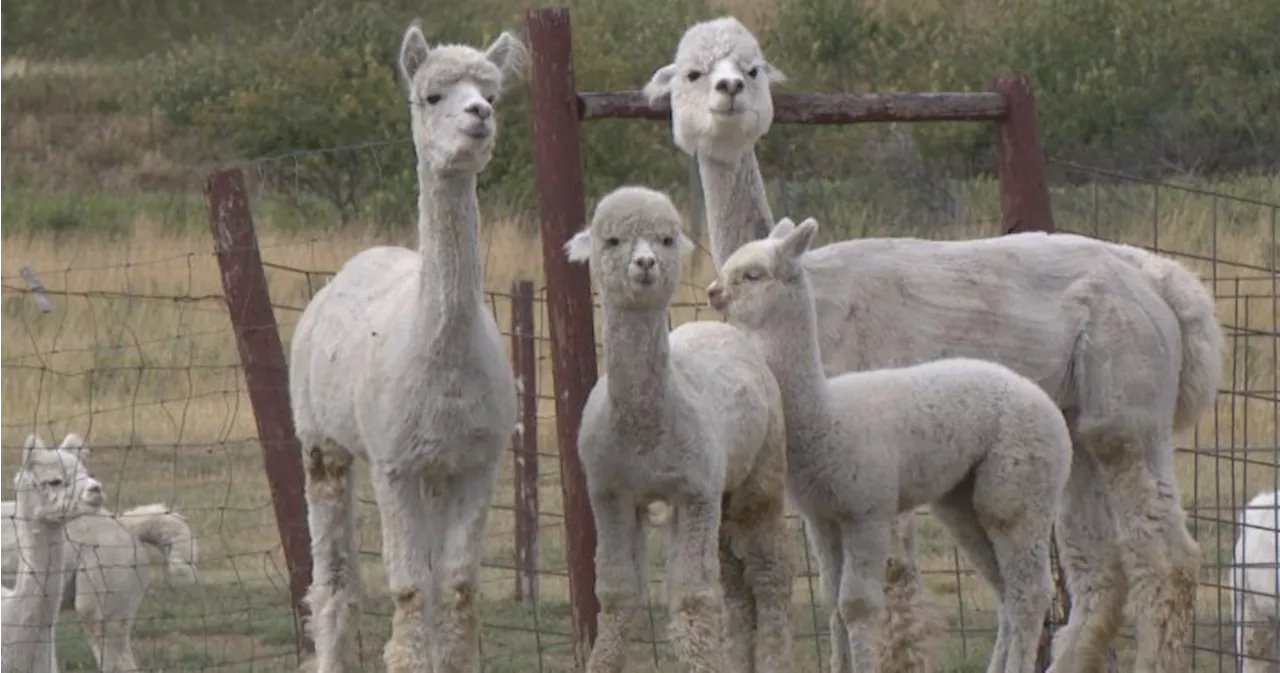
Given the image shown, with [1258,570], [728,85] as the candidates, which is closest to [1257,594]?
[1258,570]

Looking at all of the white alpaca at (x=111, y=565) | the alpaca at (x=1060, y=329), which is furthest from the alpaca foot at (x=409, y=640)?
the white alpaca at (x=111, y=565)

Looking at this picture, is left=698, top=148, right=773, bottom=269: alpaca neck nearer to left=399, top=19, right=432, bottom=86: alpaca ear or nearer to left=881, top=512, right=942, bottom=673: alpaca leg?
left=881, top=512, right=942, bottom=673: alpaca leg

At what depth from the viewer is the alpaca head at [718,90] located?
8930 millimetres

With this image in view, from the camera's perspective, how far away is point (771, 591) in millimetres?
8070

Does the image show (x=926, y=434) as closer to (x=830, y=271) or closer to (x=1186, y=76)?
(x=830, y=271)

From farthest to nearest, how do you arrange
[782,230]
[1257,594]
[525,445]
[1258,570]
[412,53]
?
[525,445]
[1258,570]
[1257,594]
[782,230]
[412,53]

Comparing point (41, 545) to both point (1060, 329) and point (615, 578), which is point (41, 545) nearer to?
point (615, 578)

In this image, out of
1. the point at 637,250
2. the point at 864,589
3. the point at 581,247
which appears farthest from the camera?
the point at 864,589

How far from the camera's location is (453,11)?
38.5 metres

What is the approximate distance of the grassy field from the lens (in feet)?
35.6

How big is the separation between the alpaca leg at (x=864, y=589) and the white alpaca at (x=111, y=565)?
332 centimetres

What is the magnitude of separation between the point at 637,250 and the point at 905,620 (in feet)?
5.83

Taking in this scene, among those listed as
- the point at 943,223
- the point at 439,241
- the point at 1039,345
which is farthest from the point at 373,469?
the point at 943,223

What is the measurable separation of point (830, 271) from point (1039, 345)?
2.63 feet
